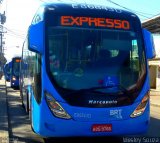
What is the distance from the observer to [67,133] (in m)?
8.62

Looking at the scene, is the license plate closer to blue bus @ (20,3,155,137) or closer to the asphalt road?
blue bus @ (20,3,155,137)

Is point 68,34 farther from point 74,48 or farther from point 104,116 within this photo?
point 104,116

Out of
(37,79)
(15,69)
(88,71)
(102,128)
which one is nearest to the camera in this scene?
(102,128)

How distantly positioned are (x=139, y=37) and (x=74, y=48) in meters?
1.46


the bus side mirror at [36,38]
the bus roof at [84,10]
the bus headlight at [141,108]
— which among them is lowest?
the bus headlight at [141,108]

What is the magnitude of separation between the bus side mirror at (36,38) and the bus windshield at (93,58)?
19 cm

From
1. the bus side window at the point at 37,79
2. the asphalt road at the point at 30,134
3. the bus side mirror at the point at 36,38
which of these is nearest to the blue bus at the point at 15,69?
the asphalt road at the point at 30,134

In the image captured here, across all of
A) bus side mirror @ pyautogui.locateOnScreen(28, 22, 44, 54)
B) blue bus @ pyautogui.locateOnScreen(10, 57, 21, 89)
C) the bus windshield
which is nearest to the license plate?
the bus windshield

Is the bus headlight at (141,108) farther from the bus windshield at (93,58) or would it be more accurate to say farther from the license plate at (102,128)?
the license plate at (102,128)

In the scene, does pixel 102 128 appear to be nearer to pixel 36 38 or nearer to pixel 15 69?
pixel 36 38

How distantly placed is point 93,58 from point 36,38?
125 cm

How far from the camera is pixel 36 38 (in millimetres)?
8758

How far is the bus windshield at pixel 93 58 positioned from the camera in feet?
29.0

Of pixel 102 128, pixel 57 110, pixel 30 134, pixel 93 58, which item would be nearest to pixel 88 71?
pixel 93 58
